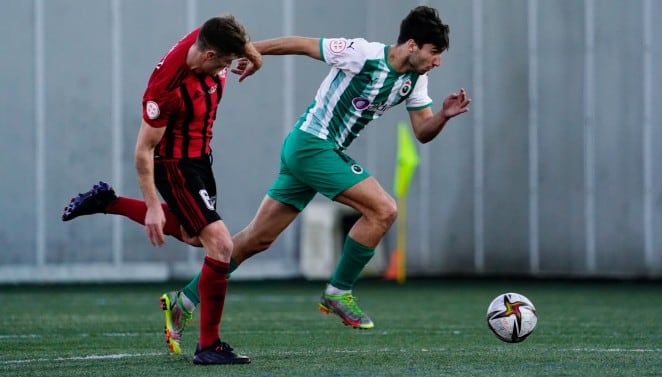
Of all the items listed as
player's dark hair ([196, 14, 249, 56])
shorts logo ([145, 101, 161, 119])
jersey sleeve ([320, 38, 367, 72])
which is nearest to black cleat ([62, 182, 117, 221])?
shorts logo ([145, 101, 161, 119])

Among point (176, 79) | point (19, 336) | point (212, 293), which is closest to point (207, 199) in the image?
point (212, 293)

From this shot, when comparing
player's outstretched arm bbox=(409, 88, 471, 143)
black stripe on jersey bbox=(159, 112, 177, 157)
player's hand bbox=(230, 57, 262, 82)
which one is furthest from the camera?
player's outstretched arm bbox=(409, 88, 471, 143)

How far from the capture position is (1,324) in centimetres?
869

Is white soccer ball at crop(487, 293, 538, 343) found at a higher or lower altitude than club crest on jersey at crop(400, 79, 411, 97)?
lower

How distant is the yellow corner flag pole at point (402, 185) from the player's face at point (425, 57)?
7.41 m

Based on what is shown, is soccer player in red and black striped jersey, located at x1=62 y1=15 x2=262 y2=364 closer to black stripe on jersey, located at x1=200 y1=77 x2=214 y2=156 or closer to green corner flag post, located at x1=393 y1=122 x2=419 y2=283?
black stripe on jersey, located at x1=200 y1=77 x2=214 y2=156

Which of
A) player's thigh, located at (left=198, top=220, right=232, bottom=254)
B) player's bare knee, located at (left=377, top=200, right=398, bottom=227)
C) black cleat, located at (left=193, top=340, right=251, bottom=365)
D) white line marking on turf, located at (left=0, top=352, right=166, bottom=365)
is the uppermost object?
player's bare knee, located at (left=377, top=200, right=398, bottom=227)

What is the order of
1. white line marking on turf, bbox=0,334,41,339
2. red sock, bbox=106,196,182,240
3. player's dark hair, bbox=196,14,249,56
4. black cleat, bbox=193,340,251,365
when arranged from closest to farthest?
player's dark hair, bbox=196,14,249,56
black cleat, bbox=193,340,251,365
red sock, bbox=106,196,182,240
white line marking on turf, bbox=0,334,41,339

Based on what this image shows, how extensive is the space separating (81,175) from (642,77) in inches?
257

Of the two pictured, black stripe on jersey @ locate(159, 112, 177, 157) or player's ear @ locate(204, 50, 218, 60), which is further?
black stripe on jersey @ locate(159, 112, 177, 157)

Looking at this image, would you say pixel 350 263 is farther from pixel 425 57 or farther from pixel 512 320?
pixel 425 57

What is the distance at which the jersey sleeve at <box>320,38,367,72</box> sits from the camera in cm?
→ 710

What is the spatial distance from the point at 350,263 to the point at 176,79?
179 centimetres

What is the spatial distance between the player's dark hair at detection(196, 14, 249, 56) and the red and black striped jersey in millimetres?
210
